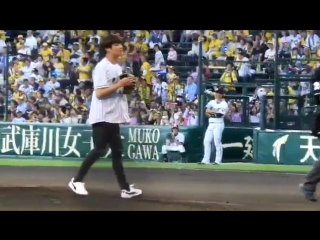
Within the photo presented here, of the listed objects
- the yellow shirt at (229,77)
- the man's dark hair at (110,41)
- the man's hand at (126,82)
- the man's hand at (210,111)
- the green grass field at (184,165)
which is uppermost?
the man's dark hair at (110,41)

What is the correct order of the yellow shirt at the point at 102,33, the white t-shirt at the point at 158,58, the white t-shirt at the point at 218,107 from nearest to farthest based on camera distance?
the yellow shirt at the point at 102,33 < the white t-shirt at the point at 158,58 < the white t-shirt at the point at 218,107

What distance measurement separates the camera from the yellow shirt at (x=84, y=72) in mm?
7145

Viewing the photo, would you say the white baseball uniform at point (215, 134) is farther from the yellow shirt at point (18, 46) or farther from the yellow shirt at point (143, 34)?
the yellow shirt at point (18, 46)

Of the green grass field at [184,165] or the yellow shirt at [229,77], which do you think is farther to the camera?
the yellow shirt at [229,77]

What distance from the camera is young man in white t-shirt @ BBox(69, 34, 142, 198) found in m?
6.34

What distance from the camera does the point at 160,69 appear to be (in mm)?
7516

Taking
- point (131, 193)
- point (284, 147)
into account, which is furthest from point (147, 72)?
point (284, 147)

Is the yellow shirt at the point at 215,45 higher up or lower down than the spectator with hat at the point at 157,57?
higher up

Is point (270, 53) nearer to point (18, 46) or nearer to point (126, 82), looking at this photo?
point (126, 82)

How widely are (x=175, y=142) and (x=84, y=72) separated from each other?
3.99 feet

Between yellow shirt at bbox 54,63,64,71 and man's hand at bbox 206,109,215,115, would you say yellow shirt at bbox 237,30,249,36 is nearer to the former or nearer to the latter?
man's hand at bbox 206,109,215,115

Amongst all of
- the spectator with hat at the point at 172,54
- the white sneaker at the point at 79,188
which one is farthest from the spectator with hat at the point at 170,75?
the white sneaker at the point at 79,188

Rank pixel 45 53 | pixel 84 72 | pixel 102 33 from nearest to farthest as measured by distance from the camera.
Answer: pixel 102 33
pixel 84 72
pixel 45 53
